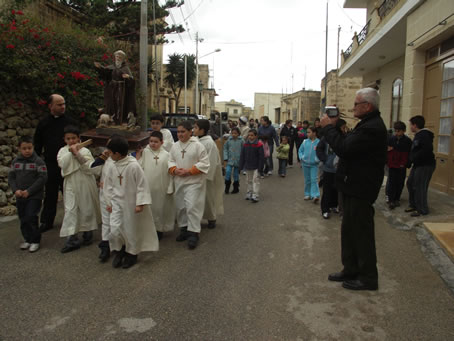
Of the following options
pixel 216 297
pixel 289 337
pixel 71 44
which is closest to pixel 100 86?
pixel 71 44

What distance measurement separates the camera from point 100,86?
9211 mm

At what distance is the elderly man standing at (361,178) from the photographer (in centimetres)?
366

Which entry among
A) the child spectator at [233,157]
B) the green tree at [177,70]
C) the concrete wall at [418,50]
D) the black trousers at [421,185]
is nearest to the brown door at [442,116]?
the concrete wall at [418,50]

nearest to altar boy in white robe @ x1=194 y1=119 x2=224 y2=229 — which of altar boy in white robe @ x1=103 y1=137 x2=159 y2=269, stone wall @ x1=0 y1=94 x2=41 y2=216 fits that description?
altar boy in white robe @ x1=103 y1=137 x2=159 y2=269

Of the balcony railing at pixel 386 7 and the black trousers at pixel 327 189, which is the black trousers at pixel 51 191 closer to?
the black trousers at pixel 327 189

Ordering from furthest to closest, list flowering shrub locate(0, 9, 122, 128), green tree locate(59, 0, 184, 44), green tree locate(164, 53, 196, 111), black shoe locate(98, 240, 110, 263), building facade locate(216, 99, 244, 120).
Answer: building facade locate(216, 99, 244, 120) < green tree locate(164, 53, 196, 111) < green tree locate(59, 0, 184, 44) < flowering shrub locate(0, 9, 122, 128) < black shoe locate(98, 240, 110, 263)

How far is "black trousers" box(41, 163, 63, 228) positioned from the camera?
5.74 metres

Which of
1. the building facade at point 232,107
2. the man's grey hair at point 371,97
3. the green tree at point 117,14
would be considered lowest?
the man's grey hair at point 371,97

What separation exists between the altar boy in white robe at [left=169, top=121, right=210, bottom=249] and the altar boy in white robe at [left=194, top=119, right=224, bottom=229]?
47 centimetres

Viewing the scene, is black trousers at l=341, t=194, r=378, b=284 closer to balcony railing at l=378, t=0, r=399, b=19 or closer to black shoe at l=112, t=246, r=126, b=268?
black shoe at l=112, t=246, r=126, b=268

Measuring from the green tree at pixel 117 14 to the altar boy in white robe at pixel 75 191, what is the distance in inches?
563

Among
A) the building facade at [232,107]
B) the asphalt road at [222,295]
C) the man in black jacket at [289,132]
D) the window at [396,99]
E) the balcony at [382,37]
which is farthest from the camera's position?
the building facade at [232,107]

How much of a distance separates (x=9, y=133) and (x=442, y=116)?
9324mm

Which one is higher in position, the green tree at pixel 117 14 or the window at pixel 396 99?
the green tree at pixel 117 14
